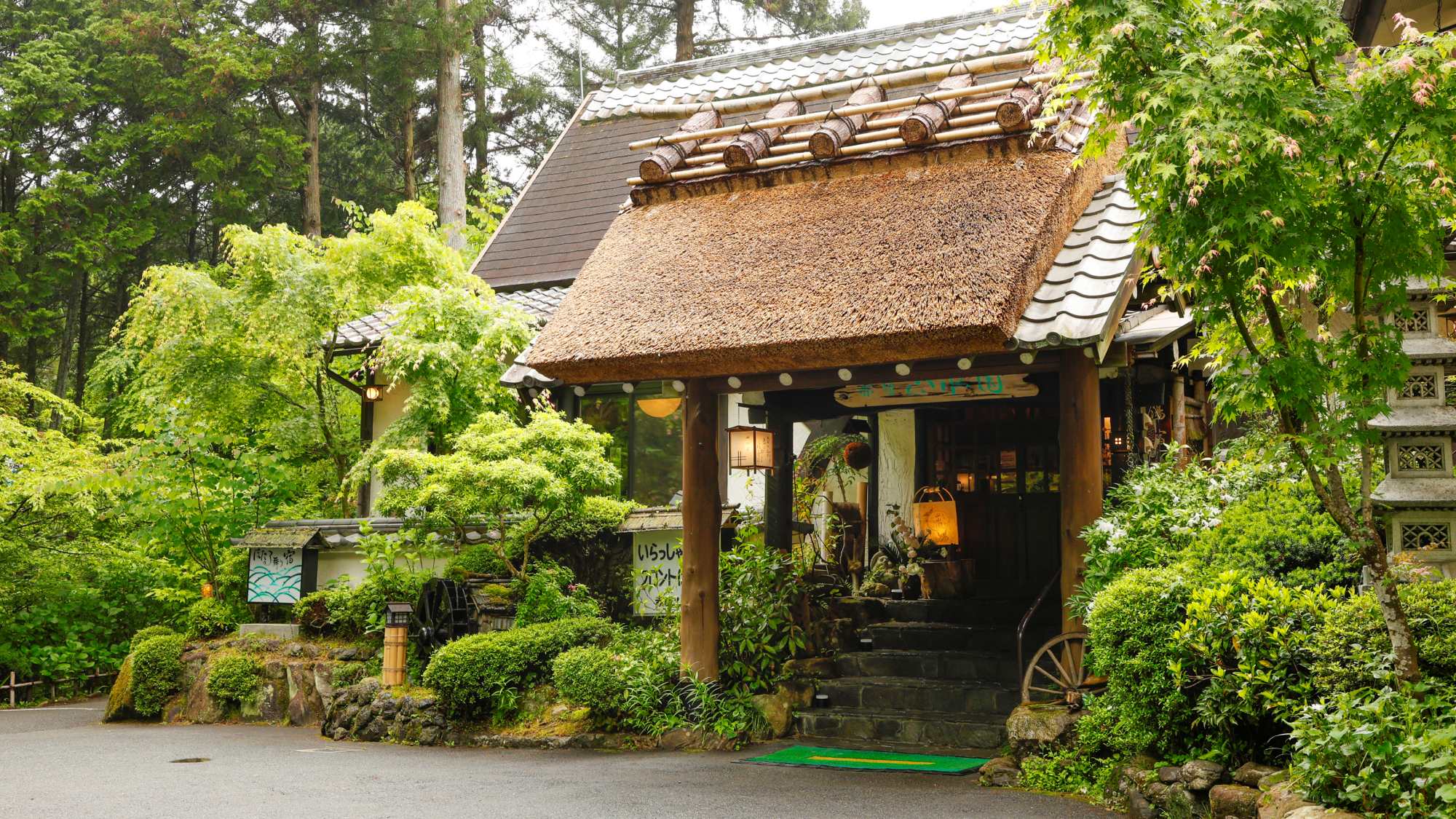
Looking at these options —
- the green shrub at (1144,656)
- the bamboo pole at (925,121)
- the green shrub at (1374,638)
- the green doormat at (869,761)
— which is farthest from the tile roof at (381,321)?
the green shrub at (1374,638)

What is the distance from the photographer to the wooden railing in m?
15.1

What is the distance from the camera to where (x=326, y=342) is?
1481 centimetres

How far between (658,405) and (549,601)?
12.9 ft

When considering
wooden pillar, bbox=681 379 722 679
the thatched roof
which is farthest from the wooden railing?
wooden pillar, bbox=681 379 722 679

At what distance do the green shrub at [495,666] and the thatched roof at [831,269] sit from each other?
2487 millimetres

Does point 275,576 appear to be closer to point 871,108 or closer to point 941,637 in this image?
point 941,637

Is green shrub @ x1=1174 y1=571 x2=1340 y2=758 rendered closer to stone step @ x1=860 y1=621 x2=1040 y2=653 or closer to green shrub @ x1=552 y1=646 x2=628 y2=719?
stone step @ x1=860 y1=621 x2=1040 y2=653

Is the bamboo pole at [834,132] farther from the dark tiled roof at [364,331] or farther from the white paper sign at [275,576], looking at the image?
the white paper sign at [275,576]

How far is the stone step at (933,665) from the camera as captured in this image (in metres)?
10.4

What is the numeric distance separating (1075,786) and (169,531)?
12.7 meters

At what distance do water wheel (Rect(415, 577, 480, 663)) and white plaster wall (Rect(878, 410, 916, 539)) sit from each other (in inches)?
229

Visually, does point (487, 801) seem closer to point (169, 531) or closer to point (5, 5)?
point (169, 531)

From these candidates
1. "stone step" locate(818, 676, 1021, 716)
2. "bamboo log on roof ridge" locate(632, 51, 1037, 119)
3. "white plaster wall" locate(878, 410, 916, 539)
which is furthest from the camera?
"white plaster wall" locate(878, 410, 916, 539)

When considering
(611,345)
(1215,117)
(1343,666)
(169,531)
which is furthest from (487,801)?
(169,531)
